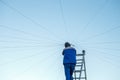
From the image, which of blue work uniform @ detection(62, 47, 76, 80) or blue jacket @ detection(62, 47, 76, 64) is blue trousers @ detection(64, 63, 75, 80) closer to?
blue work uniform @ detection(62, 47, 76, 80)

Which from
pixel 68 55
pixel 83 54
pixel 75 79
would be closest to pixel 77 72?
pixel 75 79

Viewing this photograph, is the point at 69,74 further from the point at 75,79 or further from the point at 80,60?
the point at 80,60

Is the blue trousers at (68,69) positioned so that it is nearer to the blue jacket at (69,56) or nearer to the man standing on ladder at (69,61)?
the man standing on ladder at (69,61)

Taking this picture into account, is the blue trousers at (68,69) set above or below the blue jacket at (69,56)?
below

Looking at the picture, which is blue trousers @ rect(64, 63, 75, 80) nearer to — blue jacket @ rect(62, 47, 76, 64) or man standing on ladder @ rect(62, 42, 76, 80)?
man standing on ladder @ rect(62, 42, 76, 80)

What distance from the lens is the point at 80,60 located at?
7172 mm

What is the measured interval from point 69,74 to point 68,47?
42.5 inches

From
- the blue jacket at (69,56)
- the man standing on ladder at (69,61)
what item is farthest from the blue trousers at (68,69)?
the blue jacket at (69,56)

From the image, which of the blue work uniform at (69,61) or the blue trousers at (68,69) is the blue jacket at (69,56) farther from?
the blue trousers at (68,69)

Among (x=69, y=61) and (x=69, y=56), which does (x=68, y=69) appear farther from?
(x=69, y=56)

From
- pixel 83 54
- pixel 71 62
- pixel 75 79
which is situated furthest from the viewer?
pixel 83 54

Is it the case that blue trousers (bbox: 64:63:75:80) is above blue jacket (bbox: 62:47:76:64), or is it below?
below

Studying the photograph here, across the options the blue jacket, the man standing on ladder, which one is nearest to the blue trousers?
the man standing on ladder

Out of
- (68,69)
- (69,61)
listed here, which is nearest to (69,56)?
(69,61)
